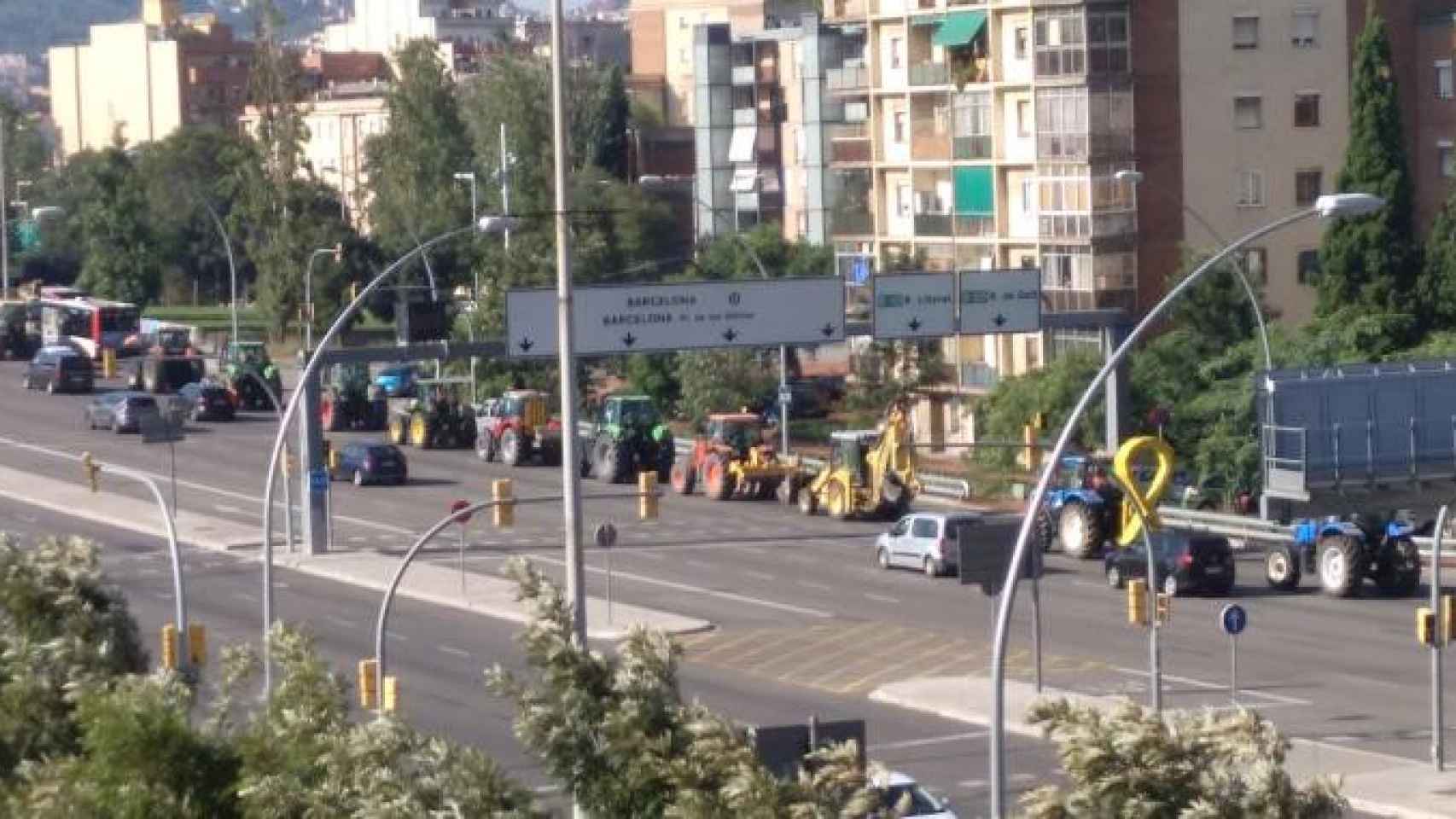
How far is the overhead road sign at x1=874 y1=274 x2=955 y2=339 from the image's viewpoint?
53375mm

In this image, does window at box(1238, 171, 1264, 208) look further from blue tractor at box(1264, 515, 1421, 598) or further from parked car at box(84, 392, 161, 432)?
parked car at box(84, 392, 161, 432)

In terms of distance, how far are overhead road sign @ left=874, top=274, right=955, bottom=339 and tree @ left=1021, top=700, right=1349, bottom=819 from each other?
3848 cm

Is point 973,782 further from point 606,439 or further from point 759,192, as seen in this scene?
point 759,192

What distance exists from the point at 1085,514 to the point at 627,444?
602 inches

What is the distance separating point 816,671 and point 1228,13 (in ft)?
123

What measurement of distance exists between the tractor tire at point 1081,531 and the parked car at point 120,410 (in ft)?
103

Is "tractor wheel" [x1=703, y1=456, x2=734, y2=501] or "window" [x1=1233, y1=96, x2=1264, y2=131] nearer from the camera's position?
"tractor wheel" [x1=703, y1=456, x2=734, y2=501]

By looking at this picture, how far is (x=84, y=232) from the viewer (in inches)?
4983

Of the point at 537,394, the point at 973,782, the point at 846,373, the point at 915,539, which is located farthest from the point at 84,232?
the point at 973,782

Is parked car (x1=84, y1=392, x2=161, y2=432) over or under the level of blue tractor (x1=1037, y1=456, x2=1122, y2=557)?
over

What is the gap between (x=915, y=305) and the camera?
53.6 metres

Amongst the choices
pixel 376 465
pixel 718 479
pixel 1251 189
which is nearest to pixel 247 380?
pixel 376 465

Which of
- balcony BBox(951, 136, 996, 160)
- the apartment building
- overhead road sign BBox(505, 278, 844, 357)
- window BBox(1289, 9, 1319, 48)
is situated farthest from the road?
the apartment building

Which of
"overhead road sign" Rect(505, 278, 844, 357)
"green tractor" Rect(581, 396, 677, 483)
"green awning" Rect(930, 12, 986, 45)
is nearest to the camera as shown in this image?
"overhead road sign" Rect(505, 278, 844, 357)
